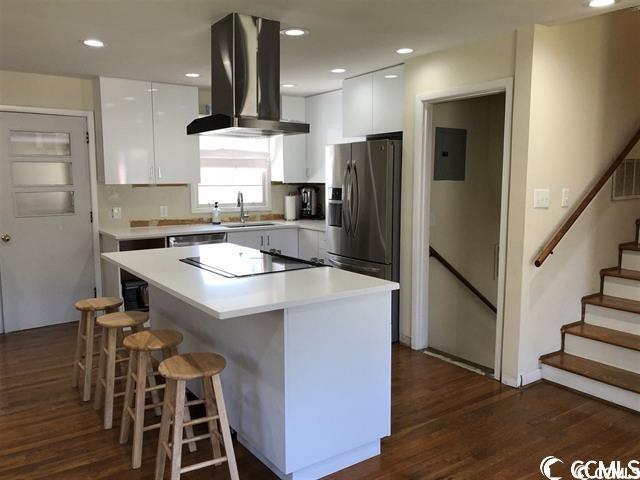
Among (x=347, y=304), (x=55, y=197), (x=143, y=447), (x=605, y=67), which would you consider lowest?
(x=143, y=447)

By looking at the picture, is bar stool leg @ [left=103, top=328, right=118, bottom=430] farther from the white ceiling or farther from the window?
the window

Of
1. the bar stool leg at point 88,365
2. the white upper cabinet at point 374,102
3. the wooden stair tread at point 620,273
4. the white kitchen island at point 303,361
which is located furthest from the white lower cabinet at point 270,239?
the wooden stair tread at point 620,273

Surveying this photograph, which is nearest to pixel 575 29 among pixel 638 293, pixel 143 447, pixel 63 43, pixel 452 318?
pixel 638 293

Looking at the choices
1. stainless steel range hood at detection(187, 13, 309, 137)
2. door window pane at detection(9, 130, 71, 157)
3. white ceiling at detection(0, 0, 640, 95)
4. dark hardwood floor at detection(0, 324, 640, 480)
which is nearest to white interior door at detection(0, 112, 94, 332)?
door window pane at detection(9, 130, 71, 157)

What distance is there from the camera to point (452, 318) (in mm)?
4469

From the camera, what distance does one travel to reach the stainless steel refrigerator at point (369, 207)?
410 cm

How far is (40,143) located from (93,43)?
1.67 m

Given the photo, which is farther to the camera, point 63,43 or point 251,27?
point 63,43

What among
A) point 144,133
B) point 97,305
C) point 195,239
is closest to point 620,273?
point 195,239

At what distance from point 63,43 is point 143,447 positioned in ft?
8.95

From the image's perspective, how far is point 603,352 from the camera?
3434mm

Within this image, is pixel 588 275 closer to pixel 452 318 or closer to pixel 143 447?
pixel 452 318

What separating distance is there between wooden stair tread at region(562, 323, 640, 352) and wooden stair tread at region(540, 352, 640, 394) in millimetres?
164

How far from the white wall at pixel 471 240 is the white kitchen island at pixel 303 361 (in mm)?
1930
